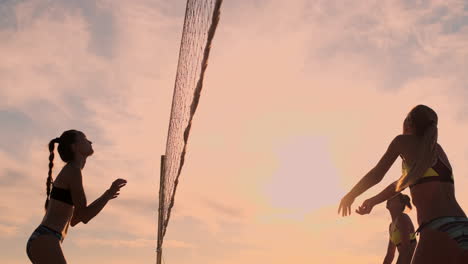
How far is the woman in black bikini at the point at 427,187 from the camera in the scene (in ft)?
11.3

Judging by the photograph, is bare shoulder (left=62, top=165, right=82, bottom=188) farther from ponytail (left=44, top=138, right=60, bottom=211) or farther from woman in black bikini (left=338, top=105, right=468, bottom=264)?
woman in black bikini (left=338, top=105, right=468, bottom=264)

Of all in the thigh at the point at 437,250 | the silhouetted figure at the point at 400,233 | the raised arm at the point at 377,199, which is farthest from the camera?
the silhouetted figure at the point at 400,233

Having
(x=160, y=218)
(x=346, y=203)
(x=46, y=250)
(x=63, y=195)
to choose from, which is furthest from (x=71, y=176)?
(x=160, y=218)

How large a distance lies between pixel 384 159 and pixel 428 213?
1.50 feet

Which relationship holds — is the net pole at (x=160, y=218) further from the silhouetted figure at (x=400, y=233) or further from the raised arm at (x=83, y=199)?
the raised arm at (x=83, y=199)

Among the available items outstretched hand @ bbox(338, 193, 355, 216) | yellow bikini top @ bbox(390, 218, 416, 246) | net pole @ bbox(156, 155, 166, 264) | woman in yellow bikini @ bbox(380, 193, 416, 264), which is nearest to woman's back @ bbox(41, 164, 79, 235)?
outstretched hand @ bbox(338, 193, 355, 216)

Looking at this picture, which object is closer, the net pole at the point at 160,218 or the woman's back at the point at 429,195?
the woman's back at the point at 429,195

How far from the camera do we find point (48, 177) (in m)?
5.58

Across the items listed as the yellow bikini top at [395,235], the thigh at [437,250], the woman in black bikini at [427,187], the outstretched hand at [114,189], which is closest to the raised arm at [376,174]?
the woman in black bikini at [427,187]

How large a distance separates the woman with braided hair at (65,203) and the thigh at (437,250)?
2.93 meters

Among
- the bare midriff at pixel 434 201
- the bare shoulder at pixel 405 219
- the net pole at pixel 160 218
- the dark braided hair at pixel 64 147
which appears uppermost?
the net pole at pixel 160 218

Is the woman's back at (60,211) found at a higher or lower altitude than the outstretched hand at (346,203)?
higher

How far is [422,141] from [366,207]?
0.99 m

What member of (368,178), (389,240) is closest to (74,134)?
(368,178)
